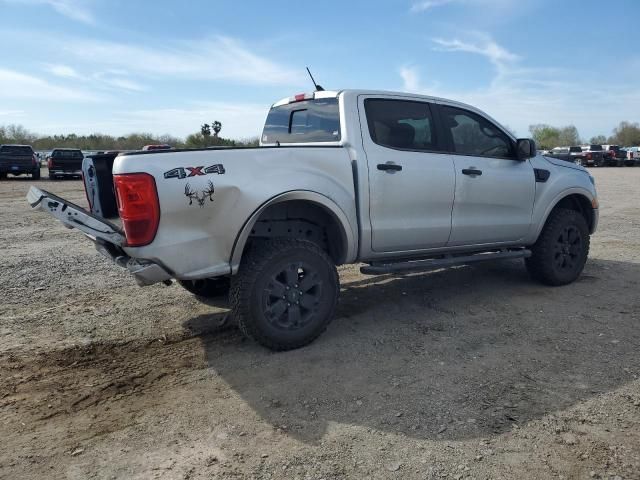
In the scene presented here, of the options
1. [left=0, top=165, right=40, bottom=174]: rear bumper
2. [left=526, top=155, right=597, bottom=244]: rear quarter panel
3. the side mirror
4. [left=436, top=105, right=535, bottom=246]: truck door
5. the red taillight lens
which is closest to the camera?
the red taillight lens

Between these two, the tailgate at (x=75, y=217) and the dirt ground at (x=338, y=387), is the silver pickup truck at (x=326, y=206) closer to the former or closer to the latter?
the tailgate at (x=75, y=217)

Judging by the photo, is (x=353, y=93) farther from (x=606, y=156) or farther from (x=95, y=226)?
(x=606, y=156)

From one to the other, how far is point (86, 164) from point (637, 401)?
4.28 metres

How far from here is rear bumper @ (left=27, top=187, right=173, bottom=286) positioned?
354 centimetres

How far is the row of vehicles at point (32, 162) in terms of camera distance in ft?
79.6

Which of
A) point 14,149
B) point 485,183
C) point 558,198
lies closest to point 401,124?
point 485,183

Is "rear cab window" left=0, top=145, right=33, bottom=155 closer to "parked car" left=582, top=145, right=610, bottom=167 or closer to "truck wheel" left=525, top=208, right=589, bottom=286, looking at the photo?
"truck wheel" left=525, top=208, right=589, bottom=286

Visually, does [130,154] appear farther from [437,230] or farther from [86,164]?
[437,230]

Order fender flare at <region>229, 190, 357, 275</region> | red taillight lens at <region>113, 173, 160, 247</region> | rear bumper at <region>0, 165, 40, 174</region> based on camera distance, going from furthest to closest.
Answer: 1. rear bumper at <region>0, 165, 40, 174</region>
2. fender flare at <region>229, 190, 357, 275</region>
3. red taillight lens at <region>113, 173, 160, 247</region>

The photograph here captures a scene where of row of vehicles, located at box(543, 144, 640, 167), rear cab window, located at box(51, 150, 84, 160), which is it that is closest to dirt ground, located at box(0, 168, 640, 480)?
rear cab window, located at box(51, 150, 84, 160)

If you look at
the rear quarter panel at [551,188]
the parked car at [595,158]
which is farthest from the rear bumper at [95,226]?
the parked car at [595,158]

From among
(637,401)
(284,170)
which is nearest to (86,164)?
(284,170)

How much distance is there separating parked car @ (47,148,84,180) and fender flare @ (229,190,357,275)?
78.9 ft

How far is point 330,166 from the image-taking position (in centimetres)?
419
